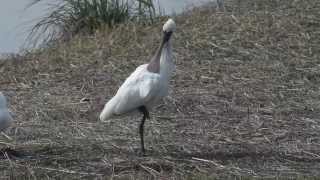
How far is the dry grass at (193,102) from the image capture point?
746 cm

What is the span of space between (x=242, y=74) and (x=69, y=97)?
6.28 ft

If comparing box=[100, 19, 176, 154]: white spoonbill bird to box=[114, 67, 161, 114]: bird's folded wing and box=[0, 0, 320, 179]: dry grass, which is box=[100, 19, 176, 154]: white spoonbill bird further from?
box=[0, 0, 320, 179]: dry grass

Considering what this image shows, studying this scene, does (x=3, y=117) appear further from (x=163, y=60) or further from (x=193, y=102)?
(x=193, y=102)

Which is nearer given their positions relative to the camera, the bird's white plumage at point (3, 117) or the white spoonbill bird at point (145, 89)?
the bird's white plumage at point (3, 117)

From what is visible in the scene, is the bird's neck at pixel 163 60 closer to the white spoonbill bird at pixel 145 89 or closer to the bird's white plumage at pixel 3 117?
the white spoonbill bird at pixel 145 89

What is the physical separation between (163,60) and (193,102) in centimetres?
165

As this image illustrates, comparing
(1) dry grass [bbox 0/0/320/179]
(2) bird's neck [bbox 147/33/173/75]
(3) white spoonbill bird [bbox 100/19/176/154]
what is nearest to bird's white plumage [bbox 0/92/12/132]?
(1) dry grass [bbox 0/0/320/179]

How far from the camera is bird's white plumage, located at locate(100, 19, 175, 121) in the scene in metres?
7.62

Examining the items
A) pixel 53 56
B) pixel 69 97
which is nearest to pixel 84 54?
pixel 53 56

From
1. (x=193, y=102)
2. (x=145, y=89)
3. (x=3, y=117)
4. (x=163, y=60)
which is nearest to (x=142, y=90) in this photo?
(x=145, y=89)

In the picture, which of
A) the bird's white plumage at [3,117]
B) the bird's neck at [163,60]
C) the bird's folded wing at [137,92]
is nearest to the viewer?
the bird's white plumage at [3,117]

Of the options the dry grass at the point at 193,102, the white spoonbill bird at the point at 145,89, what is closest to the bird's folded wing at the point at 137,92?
the white spoonbill bird at the point at 145,89

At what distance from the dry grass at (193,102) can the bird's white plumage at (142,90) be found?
0.36m

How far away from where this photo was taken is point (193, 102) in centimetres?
938
